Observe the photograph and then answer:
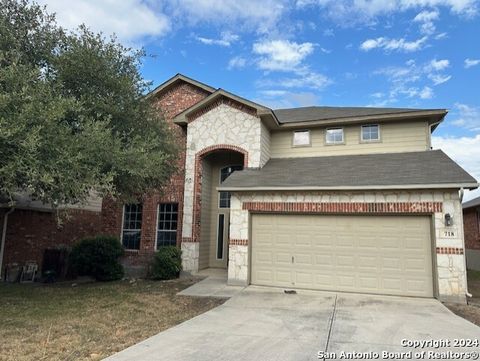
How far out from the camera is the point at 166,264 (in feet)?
42.9

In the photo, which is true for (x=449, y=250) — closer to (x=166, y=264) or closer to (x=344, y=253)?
(x=344, y=253)

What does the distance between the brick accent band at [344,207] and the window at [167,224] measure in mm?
4279

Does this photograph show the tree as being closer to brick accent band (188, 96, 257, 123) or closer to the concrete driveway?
brick accent band (188, 96, 257, 123)

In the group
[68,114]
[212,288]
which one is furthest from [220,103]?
[212,288]

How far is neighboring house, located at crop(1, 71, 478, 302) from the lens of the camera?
397 inches

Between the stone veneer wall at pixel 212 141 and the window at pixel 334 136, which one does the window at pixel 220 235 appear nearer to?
the stone veneer wall at pixel 212 141

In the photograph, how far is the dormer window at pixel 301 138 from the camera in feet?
48.2

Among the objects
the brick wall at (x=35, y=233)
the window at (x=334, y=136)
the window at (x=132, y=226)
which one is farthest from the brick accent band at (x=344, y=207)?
the brick wall at (x=35, y=233)

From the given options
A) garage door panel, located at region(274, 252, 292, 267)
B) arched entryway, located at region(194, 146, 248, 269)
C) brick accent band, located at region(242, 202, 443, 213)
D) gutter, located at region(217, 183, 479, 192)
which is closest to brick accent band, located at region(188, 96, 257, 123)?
arched entryway, located at region(194, 146, 248, 269)

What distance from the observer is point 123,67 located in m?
10.6

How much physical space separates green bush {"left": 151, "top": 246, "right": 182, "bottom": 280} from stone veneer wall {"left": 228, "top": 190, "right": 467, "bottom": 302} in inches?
103

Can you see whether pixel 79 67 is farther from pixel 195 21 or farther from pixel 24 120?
pixel 195 21

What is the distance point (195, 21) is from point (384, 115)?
8459 mm

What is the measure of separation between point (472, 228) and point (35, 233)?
874 inches
